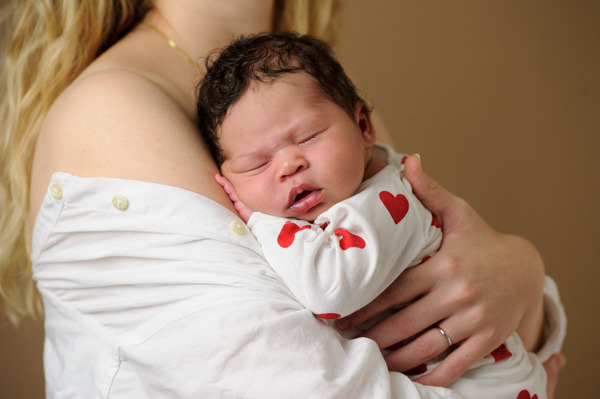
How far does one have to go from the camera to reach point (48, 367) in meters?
1.07

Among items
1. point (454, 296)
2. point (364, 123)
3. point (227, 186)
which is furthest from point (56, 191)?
point (454, 296)

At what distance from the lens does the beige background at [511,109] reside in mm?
2506

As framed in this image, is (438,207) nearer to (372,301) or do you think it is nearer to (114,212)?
(372,301)

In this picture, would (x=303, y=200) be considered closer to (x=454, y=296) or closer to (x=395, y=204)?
(x=395, y=204)

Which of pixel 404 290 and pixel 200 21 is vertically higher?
pixel 200 21

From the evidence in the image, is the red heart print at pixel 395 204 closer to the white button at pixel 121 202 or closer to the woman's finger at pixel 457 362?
the woman's finger at pixel 457 362

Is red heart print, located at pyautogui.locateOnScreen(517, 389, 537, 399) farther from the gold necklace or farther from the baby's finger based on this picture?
the gold necklace

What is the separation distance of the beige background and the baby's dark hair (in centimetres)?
135

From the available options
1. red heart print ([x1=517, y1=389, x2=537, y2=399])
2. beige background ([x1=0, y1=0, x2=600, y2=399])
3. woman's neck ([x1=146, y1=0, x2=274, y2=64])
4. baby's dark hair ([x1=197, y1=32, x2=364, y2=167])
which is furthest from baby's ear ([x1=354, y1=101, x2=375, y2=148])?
beige background ([x1=0, y1=0, x2=600, y2=399])

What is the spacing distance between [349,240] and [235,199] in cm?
23

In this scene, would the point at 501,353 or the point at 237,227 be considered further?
the point at 501,353

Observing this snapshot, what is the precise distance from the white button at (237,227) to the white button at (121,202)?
0.17m

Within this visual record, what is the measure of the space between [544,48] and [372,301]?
220 cm

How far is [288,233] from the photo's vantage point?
887 millimetres
